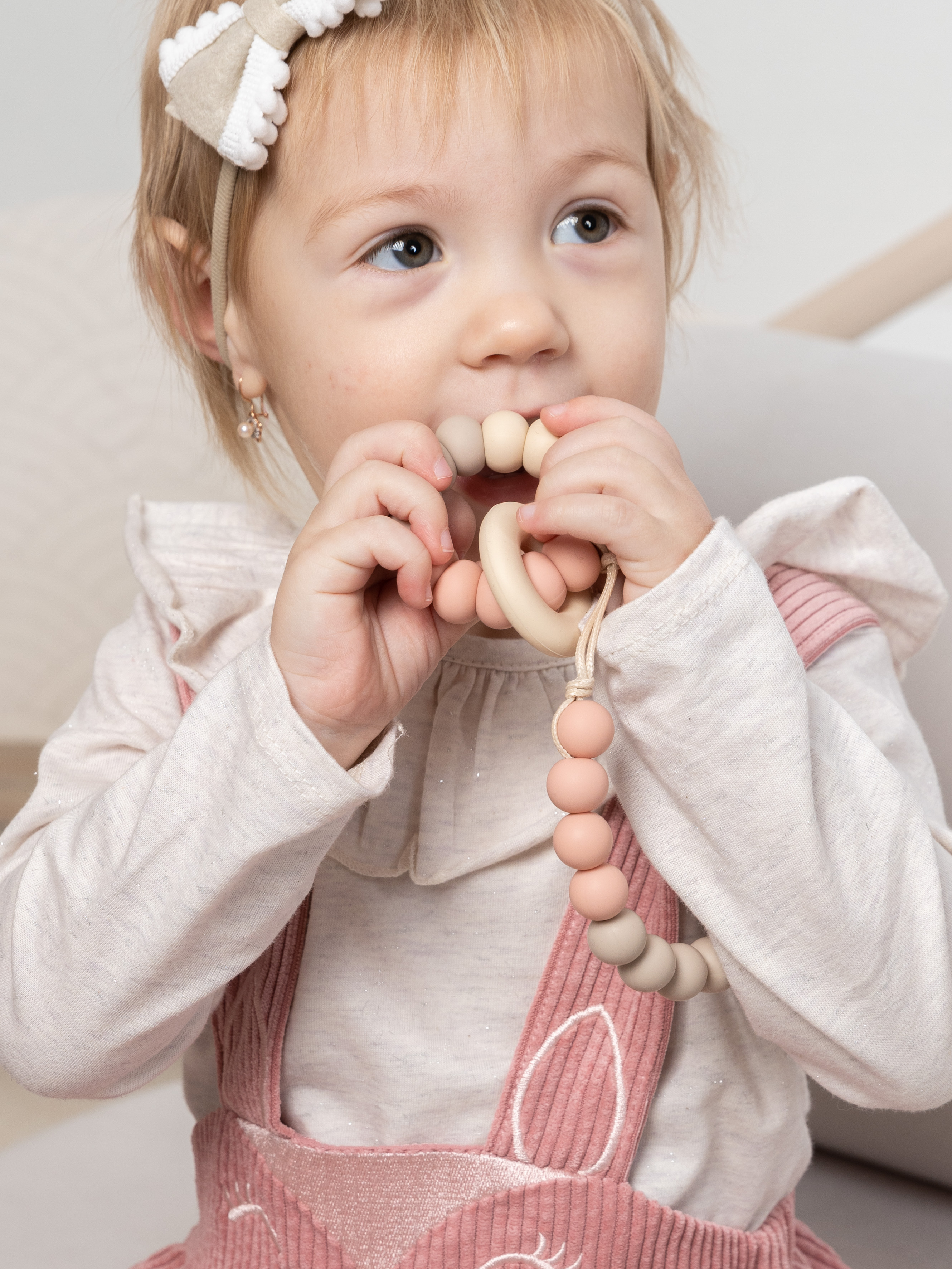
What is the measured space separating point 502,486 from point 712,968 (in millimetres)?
245

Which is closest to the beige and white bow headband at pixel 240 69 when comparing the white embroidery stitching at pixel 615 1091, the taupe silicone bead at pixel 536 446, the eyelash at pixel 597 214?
the eyelash at pixel 597 214

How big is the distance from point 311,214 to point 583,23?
0.56 ft

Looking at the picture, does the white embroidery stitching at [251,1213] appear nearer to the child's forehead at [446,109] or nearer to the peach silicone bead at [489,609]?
the peach silicone bead at [489,609]

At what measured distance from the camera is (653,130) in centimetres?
78

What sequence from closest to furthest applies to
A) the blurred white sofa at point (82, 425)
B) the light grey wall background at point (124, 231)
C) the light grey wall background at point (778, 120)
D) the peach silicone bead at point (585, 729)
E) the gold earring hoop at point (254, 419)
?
the peach silicone bead at point (585, 729) → the gold earring hoop at point (254, 419) → the blurred white sofa at point (82, 425) → the light grey wall background at point (124, 231) → the light grey wall background at point (778, 120)

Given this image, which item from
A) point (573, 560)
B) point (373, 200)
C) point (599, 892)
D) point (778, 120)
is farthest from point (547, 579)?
point (778, 120)

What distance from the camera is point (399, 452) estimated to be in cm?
59

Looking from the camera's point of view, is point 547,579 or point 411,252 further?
point 411,252

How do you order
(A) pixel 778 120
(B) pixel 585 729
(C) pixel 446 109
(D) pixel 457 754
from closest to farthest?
(B) pixel 585 729, (C) pixel 446 109, (D) pixel 457 754, (A) pixel 778 120

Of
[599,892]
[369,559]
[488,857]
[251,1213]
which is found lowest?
[251,1213]

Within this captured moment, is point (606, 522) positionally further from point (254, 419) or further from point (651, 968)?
point (254, 419)

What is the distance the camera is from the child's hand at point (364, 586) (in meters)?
0.57

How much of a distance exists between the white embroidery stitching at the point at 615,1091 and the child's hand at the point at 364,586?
204 mm

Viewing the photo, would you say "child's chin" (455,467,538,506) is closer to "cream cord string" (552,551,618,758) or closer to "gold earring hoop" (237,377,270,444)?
"cream cord string" (552,551,618,758)
